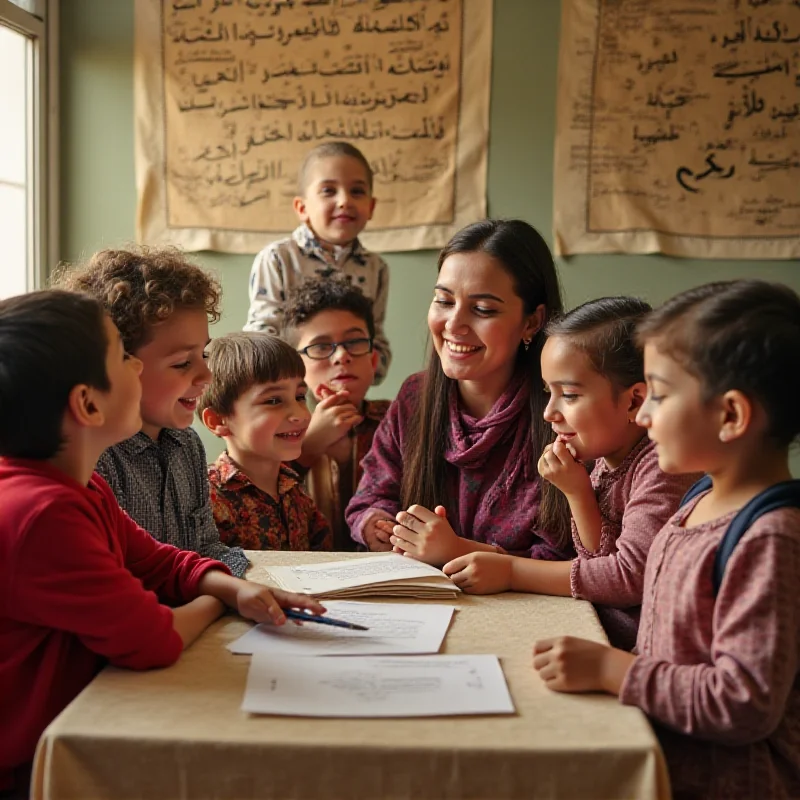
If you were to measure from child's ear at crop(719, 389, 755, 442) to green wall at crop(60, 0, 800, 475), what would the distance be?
2772mm

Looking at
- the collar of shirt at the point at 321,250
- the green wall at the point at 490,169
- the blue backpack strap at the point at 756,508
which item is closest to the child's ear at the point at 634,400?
the blue backpack strap at the point at 756,508

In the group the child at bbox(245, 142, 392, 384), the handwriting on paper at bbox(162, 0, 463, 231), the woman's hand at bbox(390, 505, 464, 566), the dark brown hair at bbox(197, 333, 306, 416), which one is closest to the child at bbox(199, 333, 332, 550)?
the dark brown hair at bbox(197, 333, 306, 416)

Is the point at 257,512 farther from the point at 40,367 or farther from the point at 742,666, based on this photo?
the point at 742,666

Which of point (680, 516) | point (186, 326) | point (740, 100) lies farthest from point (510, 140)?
point (680, 516)

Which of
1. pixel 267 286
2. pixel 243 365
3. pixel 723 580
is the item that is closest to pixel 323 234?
pixel 267 286

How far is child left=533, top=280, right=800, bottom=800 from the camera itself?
3.47ft

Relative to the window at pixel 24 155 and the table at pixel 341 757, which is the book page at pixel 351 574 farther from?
the window at pixel 24 155

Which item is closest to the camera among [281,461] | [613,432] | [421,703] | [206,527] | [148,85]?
[421,703]

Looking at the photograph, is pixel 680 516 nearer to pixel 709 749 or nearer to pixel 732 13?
pixel 709 749

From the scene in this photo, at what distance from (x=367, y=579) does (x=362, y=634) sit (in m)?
0.25

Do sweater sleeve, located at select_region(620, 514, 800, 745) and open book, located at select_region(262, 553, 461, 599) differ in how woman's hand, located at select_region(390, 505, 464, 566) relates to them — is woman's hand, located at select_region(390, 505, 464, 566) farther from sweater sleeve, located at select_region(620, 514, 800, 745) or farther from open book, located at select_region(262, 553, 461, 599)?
sweater sleeve, located at select_region(620, 514, 800, 745)

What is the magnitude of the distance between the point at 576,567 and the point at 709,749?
44cm

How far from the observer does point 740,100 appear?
12.5ft

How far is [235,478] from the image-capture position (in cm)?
219
